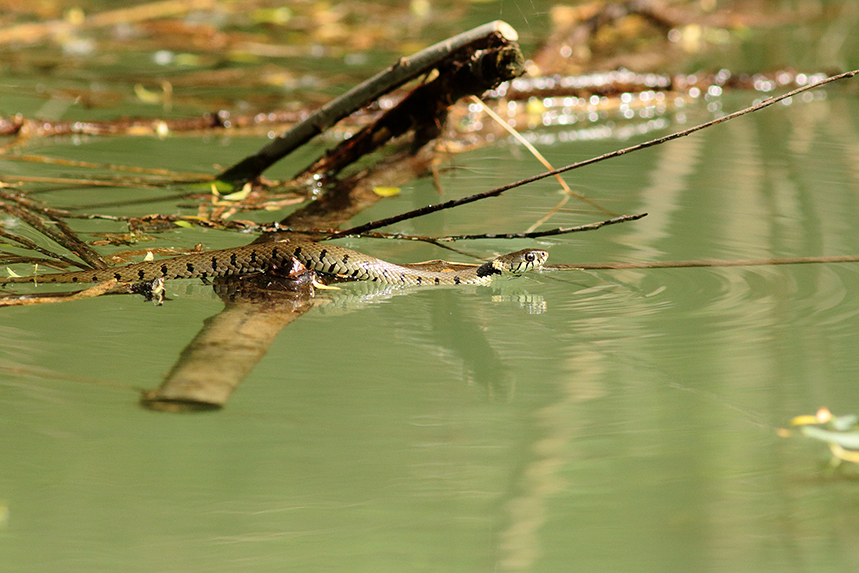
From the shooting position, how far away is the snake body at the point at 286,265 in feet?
10.0

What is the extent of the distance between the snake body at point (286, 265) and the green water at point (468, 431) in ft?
0.43

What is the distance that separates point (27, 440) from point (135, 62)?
6393 millimetres

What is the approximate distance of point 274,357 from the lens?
247 cm

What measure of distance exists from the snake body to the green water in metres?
0.13

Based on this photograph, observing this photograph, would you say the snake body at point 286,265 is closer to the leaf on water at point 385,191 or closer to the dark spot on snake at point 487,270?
the dark spot on snake at point 487,270

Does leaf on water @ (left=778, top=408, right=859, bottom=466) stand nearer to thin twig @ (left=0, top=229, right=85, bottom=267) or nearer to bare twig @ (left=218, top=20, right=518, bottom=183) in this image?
bare twig @ (left=218, top=20, right=518, bottom=183)

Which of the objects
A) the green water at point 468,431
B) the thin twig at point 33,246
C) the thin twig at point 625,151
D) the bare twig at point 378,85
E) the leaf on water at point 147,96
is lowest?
Answer: the green water at point 468,431

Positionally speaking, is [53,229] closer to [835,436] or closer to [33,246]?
[33,246]

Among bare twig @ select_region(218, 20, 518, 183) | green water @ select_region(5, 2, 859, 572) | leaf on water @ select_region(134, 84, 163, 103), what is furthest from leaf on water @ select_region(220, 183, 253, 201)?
leaf on water @ select_region(134, 84, 163, 103)

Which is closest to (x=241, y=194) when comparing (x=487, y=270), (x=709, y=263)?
(x=487, y=270)

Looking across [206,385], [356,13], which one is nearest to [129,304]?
[206,385]

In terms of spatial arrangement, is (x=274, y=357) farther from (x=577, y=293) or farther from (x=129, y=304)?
(x=577, y=293)

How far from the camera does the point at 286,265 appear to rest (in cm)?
311

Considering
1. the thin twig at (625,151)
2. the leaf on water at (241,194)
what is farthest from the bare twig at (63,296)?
the leaf on water at (241,194)
